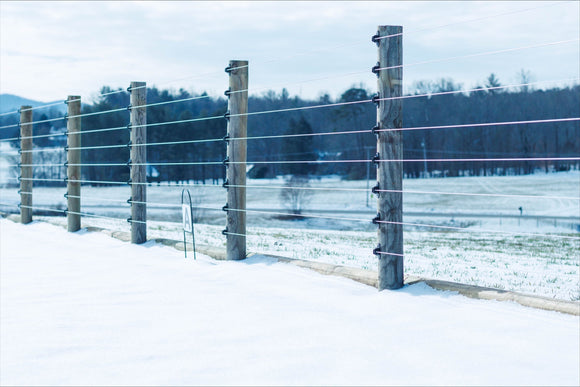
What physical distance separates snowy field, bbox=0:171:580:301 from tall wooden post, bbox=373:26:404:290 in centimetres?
116

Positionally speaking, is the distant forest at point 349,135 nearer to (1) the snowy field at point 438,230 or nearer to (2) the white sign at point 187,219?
(1) the snowy field at point 438,230

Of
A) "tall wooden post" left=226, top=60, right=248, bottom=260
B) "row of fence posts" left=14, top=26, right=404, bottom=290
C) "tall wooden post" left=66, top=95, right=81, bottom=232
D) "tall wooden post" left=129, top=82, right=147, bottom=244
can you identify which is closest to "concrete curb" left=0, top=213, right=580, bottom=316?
"row of fence posts" left=14, top=26, right=404, bottom=290

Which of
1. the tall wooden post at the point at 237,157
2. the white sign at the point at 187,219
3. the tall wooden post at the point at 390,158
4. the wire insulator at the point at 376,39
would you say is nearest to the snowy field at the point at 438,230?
the tall wooden post at the point at 237,157

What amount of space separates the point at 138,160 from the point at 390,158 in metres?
3.57

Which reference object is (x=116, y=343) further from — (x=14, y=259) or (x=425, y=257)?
(x=425, y=257)

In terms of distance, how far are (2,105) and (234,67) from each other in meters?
200

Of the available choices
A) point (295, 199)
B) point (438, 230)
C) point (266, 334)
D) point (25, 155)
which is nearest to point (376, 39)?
point (266, 334)

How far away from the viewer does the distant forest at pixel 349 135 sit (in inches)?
1842

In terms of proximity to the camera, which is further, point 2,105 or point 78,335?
point 2,105

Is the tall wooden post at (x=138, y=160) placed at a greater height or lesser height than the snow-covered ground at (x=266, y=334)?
greater

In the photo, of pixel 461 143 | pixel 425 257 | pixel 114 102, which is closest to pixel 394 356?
pixel 425 257

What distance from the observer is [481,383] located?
272 centimetres

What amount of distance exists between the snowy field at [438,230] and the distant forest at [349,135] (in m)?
2.42

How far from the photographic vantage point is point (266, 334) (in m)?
3.44
